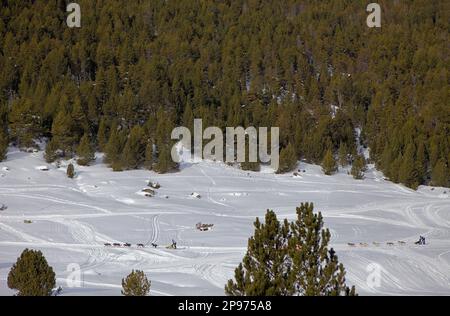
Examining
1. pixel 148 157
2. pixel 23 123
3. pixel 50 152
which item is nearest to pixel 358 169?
pixel 148 157

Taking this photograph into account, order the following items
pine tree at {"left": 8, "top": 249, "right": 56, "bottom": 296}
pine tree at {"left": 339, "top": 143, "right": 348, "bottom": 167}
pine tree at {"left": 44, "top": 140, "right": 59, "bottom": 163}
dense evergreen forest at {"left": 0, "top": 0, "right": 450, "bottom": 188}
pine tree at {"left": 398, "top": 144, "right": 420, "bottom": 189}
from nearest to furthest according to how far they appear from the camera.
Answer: pine tree at {"left": 8, "top": 249, "right": 56, "bottom": 296} → pine tree at {"left": 44, "top": 140, "right": 59, "bottom": 163} → pine tree at {"left": 398, "top": 144, "right": 420, "bottom": 189} → dense evergreen forest at {"left": 0, "top": 0, "right": 450, "bottom": 188} → pine tree at {"left": 339, "top": 143, "right": 348, "bottom": 167}

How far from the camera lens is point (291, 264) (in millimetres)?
10484

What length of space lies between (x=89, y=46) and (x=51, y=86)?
18021 millimetres

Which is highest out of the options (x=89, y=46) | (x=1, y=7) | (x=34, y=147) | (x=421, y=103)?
(x=1, y=7)

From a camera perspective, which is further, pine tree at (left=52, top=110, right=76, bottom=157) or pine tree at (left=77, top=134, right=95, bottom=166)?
pine tree at (left=52, top=110, right=76, bottom=157)

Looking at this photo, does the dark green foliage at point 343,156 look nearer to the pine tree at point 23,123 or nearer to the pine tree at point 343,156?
the pine tree at point 343,156

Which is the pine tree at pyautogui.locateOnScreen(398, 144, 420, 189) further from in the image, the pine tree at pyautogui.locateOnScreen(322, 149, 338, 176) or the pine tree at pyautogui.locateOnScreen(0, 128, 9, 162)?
the pine tree at pyautogui.locateOnScreen(0, 128, 9, 162)

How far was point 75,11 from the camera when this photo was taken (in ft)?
286

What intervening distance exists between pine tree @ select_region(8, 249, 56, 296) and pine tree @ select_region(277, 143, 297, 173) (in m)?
38.3

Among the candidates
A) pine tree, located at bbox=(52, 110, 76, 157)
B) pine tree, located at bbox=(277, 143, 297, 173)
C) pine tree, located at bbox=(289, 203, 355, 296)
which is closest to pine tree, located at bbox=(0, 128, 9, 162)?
pine tree, located at bbox=(52, 110, 76, 157)

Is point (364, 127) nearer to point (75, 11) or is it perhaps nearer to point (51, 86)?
point (51, 86)

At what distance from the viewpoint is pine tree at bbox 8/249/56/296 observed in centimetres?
1241
